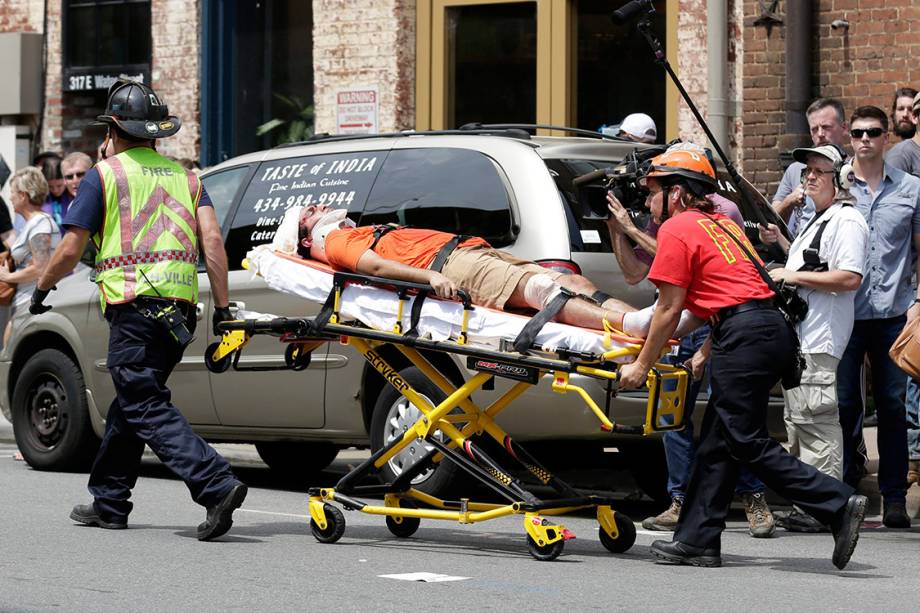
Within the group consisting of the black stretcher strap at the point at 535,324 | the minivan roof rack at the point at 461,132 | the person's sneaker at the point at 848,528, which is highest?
the minivan roof rack at the point at 461,132

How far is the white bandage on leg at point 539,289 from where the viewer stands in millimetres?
7816

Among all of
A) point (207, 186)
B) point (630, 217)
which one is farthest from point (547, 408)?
point (207, 186)

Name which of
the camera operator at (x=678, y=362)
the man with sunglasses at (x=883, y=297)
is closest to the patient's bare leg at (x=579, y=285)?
the camera operator at (x=678, y=362)

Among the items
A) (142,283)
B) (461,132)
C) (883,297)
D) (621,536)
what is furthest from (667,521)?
(142,283)

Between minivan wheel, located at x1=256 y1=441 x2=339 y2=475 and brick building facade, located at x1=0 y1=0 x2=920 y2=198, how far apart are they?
519 centimetres

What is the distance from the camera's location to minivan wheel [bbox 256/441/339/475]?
1178 centimetres

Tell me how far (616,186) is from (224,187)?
10.4 ft

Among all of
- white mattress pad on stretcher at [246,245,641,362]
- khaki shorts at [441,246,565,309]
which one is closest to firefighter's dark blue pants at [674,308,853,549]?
white mattress pad on stretcher at [246,245,641,362]

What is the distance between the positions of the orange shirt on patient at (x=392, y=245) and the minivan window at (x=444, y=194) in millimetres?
685

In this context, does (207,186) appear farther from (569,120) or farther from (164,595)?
(569,120)

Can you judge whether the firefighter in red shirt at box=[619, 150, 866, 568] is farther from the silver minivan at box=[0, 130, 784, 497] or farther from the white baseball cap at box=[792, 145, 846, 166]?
the white baseball cap at box=[792, 145, 846, 166]

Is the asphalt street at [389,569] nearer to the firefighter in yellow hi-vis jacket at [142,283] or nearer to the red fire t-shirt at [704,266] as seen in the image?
the firefighter in yellow hi-vis jacket at [142,283]

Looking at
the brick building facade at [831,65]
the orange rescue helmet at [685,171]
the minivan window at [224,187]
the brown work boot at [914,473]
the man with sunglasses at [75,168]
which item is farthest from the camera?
the brick building facade at [831,65]

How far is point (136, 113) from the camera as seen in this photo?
28.3ft
